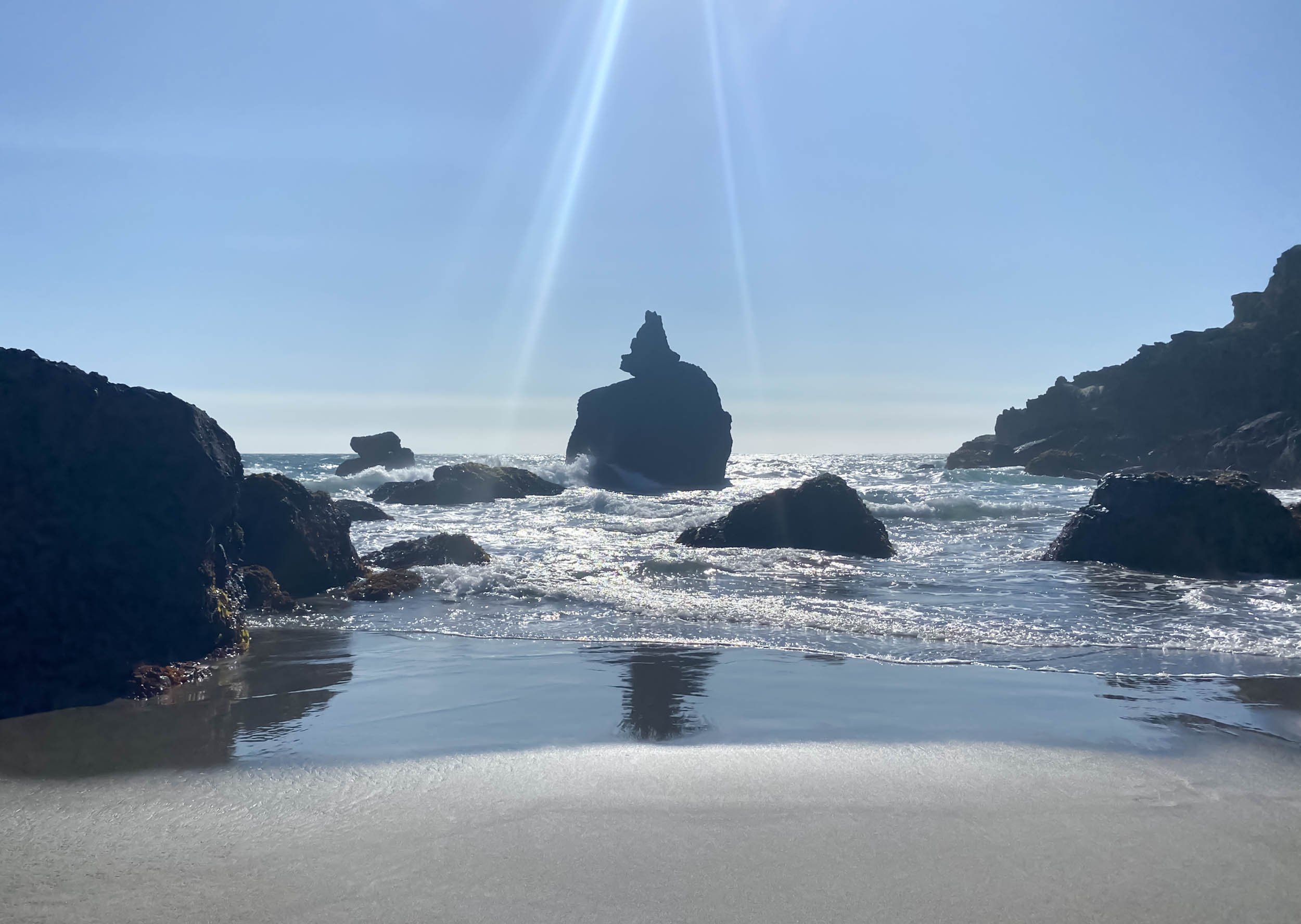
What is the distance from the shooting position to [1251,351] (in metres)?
50.6

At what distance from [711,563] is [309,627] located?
231 inches

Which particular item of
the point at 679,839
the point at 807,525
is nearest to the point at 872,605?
the point at 807,525

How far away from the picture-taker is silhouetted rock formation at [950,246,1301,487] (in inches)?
1639

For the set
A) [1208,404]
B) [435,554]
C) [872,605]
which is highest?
[1208,404]

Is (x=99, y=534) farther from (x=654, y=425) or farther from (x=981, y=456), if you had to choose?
(x=981, y=456)

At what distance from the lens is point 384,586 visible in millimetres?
10250

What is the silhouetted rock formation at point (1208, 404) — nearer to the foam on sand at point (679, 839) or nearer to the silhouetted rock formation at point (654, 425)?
the silhouetted rock formation at point (654, 425)

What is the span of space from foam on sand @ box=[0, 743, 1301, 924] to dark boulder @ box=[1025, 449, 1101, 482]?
50104 mm

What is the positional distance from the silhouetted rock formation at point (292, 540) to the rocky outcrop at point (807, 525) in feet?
21.0

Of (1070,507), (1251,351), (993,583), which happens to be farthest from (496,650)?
(1251,351)

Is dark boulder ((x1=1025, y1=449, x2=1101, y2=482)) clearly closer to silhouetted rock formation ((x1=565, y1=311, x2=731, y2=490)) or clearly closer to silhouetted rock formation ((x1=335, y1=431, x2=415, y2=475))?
silhouetted rock formation ((x1=565, y1=311, x2=731, y2=490))

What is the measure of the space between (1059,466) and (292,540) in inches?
1986

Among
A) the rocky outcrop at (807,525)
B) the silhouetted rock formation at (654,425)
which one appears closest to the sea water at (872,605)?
the rocky outcrop at (807,525)

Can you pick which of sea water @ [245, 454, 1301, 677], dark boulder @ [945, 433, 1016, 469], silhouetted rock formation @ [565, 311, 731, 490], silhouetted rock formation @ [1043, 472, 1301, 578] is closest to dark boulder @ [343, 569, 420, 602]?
sea water @ [245, 454, 1301, 677]
